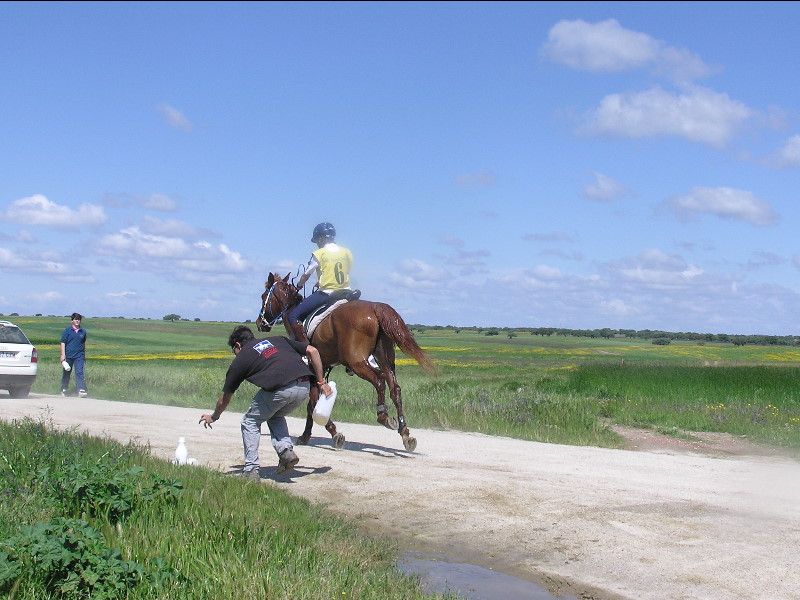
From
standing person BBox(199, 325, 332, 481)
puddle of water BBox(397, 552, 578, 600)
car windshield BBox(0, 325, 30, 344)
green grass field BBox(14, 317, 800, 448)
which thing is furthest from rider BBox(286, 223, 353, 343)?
car windshield BBox(0, 325, 30, 344)

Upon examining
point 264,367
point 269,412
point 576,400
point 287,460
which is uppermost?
point 264,367

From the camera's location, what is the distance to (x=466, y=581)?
22.7ft

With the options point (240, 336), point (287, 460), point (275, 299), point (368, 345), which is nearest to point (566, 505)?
point (287, 460)

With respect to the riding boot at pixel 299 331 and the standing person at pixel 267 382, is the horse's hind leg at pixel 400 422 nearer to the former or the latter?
the riding boot at pixel 299 331

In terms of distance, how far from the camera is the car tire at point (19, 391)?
22.7 meters

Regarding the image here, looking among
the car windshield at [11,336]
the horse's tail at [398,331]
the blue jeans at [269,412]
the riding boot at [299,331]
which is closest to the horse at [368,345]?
the horse's tail at [398,331]

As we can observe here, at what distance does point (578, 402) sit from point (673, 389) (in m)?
5.52

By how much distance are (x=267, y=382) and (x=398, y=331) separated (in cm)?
337

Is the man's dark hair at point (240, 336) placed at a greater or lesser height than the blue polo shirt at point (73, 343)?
greater

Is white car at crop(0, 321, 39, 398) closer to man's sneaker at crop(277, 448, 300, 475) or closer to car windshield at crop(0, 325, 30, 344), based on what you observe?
car windshield at crop(0, 325, 30, 344)

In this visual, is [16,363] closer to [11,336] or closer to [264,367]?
[11,336]

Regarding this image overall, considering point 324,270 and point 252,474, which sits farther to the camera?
point 324,270

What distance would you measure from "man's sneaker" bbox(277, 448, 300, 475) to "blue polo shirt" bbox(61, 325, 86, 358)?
1499 centimetres

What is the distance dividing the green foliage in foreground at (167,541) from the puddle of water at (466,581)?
204mm
